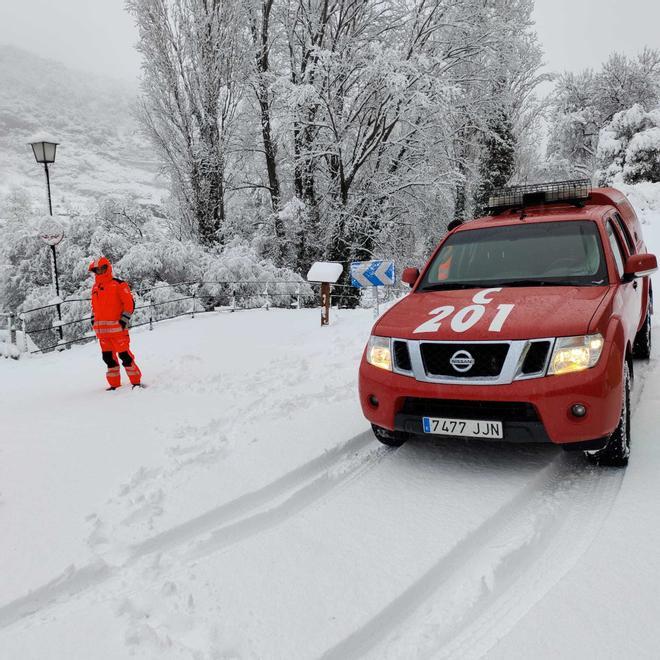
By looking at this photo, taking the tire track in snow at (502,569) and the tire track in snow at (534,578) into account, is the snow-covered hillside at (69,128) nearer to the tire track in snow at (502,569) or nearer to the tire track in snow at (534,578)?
the tire track in snow at (502,569)

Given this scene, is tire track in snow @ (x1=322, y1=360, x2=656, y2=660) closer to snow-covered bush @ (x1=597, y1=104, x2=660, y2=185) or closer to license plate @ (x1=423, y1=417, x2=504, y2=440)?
license plate @ (x1=423, y1=417, x2=504, y2=440)

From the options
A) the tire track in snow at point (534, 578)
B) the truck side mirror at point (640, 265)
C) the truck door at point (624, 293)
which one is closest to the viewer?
the tire track in snow at point (534, 578)

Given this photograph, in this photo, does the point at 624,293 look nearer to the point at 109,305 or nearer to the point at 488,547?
the point at 488,547

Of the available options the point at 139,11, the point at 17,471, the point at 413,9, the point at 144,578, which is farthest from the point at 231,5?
the point at 144,578

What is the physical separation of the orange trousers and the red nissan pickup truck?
4.00 meters

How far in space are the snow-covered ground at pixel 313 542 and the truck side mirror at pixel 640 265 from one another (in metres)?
1.25

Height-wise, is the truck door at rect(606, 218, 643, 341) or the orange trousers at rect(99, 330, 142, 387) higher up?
the truck door at rect(606, 218, 643, 341)

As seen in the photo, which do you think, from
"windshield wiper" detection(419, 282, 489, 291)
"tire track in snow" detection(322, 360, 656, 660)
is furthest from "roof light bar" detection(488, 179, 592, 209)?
"tire track in snow" detection(322, 360, 656, 660)

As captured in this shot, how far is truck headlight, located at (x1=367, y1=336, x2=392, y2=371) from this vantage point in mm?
3826

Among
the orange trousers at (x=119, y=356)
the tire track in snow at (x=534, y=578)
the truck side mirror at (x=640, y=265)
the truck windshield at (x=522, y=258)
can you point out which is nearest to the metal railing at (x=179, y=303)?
the orange trousers at (x=119, y=356)

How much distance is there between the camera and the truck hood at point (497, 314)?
3.36 m

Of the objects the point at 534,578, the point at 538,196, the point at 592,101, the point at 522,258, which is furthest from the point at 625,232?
the point at 592,101

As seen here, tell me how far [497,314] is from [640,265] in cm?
144

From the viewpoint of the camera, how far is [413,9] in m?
16.2
